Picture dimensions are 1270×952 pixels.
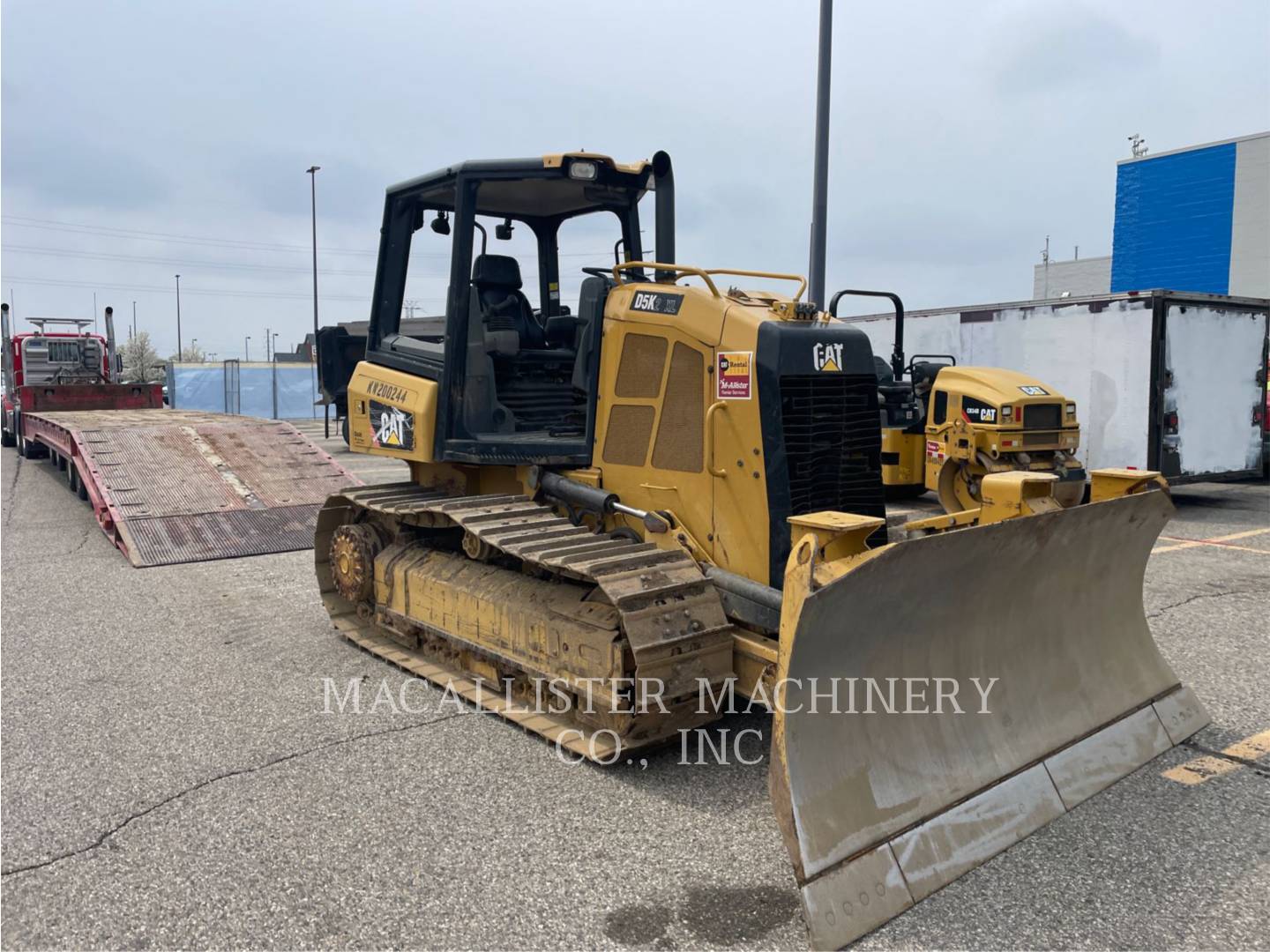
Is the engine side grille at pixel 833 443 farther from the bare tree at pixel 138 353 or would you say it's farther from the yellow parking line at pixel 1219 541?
the bare tree at pixel 138 353

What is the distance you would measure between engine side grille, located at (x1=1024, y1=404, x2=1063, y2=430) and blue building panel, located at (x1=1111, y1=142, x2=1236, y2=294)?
63.5 feet

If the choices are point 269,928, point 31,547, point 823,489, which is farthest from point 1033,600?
point 31,547

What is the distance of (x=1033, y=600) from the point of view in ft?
13.8

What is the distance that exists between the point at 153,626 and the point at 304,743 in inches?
111

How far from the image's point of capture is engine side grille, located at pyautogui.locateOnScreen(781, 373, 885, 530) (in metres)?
4.39

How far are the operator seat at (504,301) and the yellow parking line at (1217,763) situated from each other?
4.16 metres

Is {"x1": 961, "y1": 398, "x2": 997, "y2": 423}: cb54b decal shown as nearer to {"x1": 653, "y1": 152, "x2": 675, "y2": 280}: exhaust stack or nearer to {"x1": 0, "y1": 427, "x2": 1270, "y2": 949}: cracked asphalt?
{"x1": 0, "y1": 427, "x2": 1270, "y2": 949}: cracked asphalt

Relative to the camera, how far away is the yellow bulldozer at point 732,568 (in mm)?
3357

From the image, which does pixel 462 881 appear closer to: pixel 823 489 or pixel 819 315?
pixel 823 489

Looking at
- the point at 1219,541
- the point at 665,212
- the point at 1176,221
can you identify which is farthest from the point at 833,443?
the point at 1176,221

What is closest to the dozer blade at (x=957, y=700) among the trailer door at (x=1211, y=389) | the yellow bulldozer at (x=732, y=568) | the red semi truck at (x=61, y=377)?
the yellow bulldozer at (x=732, y=568)

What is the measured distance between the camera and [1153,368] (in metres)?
11.5

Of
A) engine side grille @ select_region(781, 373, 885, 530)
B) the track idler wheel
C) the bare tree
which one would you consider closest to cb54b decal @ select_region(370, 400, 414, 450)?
the track idler wheel

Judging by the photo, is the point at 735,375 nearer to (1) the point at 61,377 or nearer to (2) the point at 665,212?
(2) the point at 665,212
